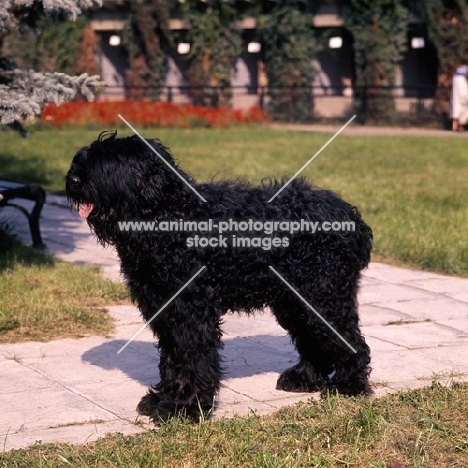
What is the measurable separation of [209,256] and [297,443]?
1103 mm

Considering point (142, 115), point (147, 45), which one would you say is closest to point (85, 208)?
point (142, 115)

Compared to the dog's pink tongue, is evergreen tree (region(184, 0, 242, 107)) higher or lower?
higher

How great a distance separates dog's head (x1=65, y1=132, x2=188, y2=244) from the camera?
464cm

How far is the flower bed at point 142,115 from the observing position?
2494 cm

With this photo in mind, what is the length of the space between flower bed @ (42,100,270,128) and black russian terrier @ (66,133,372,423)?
19792 millimetres

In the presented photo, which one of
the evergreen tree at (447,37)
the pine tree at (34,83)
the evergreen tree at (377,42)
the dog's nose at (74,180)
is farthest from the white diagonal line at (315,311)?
the evergreen tree at (377,42)

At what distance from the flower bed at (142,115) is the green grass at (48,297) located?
1602 centimetres

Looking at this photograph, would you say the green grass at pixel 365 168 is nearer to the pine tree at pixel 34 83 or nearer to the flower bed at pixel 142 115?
the flower bed at pixel 142 115

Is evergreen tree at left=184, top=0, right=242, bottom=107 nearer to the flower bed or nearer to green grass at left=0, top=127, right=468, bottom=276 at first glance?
the flower bed

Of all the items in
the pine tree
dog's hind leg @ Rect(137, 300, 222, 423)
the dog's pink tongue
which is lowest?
dog's hind leg @ Rect(137, 300, 222, 423)

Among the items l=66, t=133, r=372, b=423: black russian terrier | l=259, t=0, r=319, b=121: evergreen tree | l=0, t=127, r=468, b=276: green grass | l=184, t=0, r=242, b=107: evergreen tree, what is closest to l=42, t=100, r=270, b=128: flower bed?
l=0, t=127, r=468, b=276: green grass

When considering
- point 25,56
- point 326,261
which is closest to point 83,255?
point 326,261

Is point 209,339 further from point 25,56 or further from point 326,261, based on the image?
point 25,56

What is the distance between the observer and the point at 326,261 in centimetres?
516
